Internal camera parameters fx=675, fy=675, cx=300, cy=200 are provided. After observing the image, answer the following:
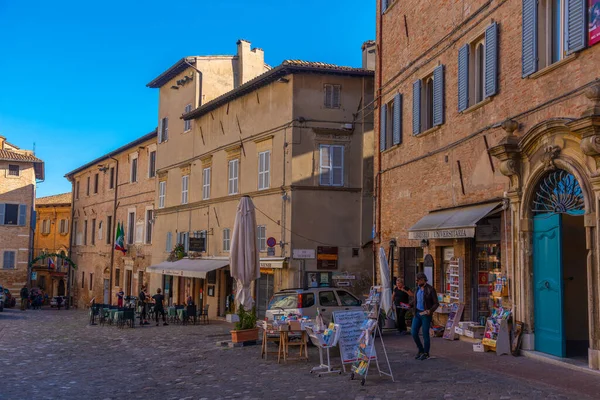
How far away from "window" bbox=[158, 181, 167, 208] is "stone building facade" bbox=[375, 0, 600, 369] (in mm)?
19698

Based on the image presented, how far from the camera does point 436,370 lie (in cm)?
1106

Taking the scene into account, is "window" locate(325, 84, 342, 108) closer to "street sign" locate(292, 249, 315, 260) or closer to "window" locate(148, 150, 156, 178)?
"street sign" locate(292, 249, 315, 260)

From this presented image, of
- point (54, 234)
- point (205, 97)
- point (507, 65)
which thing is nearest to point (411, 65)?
point (507, 65)

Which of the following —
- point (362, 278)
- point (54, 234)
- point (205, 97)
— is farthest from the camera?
point (54, 234)

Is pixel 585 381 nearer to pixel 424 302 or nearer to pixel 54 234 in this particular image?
pixel 424 302

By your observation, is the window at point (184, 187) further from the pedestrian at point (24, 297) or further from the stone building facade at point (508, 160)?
the pedestrian at point (24, 297)

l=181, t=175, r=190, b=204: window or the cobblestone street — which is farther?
l=181, t=175, r=190, b=204: window

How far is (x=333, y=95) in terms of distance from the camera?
2477 cm

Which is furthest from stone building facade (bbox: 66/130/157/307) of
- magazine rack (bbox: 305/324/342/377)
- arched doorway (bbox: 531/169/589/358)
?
arched doorway (bbox: 531/169/589/358)

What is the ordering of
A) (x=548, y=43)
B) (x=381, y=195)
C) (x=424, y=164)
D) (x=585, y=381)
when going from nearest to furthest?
(x=585, y=381) → (x=548, y=43) → (x=424, y=164) → (x=381, y=195)

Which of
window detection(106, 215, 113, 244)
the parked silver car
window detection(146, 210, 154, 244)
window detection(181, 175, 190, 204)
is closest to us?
the parked silver car

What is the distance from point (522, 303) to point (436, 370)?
2.45m

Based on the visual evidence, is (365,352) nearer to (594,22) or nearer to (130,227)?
(594,22)

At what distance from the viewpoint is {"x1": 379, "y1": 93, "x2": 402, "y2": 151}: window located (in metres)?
18.7
